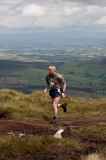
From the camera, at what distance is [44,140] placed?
53.4 ft

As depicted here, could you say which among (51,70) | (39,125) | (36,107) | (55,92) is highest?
(51,70)

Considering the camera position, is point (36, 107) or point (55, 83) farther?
point (36, 107)

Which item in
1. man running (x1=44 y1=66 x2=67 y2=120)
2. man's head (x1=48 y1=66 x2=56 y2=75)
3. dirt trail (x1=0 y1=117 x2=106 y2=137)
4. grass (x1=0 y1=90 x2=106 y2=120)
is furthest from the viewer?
grass (x1=0 y1=90 x2=106 y2=120)

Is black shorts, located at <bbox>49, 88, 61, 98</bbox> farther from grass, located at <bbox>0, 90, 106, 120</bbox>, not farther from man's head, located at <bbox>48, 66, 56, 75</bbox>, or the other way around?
grass, located at <bbox>0, 90, 106, 120</bbox>

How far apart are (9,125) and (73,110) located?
9.57 metres

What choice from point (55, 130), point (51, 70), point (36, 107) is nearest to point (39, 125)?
point (55, 130)

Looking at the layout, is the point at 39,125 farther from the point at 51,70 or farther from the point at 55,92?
the point at 51,70

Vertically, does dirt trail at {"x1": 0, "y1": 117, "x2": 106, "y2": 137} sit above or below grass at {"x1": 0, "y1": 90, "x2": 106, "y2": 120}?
above

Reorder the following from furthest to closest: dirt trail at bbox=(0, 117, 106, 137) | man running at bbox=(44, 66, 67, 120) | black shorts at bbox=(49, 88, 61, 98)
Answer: black shorts at bbox=(49, 88, 61, 98) → man running at bbox=(44, 66, 67, 120) → dirt trail at bbox=(0, 117, 106, 137)

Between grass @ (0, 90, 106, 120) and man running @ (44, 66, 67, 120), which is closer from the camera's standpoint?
man running @ (44, 66, 67, 120)

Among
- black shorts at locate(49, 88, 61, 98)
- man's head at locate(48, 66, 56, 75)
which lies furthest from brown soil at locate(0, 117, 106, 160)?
man's head at locate(48, 66, 56, 75)

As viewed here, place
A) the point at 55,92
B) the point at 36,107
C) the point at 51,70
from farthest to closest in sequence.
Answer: the point at 36,107 < the point at 55,92 < the point at 51,70

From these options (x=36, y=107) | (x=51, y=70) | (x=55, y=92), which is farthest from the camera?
(x=36, y=107)

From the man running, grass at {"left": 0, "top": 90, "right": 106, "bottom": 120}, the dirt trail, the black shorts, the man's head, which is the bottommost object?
grass at {"left": 0, "top": 90, "right": 106, "bottom": 120}
